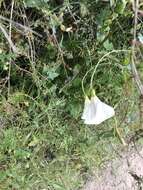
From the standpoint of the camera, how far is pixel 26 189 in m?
1.84

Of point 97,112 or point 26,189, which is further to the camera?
point 26,189

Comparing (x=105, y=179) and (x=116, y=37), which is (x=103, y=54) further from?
(x=105, y=179)

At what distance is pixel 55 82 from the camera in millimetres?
1839

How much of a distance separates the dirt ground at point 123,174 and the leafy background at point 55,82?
10 centimetres

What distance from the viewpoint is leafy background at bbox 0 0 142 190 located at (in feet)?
5.77

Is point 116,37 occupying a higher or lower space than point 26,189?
higher

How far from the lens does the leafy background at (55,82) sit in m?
1.76

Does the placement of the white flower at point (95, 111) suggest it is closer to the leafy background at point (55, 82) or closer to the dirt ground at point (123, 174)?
the leafy background at point (55, 82)

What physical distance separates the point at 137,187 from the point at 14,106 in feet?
1.98

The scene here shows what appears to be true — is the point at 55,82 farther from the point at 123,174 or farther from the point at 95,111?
the point at 123,174

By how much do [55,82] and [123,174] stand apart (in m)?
0.48

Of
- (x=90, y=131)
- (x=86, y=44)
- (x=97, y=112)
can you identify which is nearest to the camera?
(x=97, y=112)

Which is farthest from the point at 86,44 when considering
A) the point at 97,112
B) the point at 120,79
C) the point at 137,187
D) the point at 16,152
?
the point at 137,187

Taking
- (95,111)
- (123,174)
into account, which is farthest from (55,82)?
(123,174)
